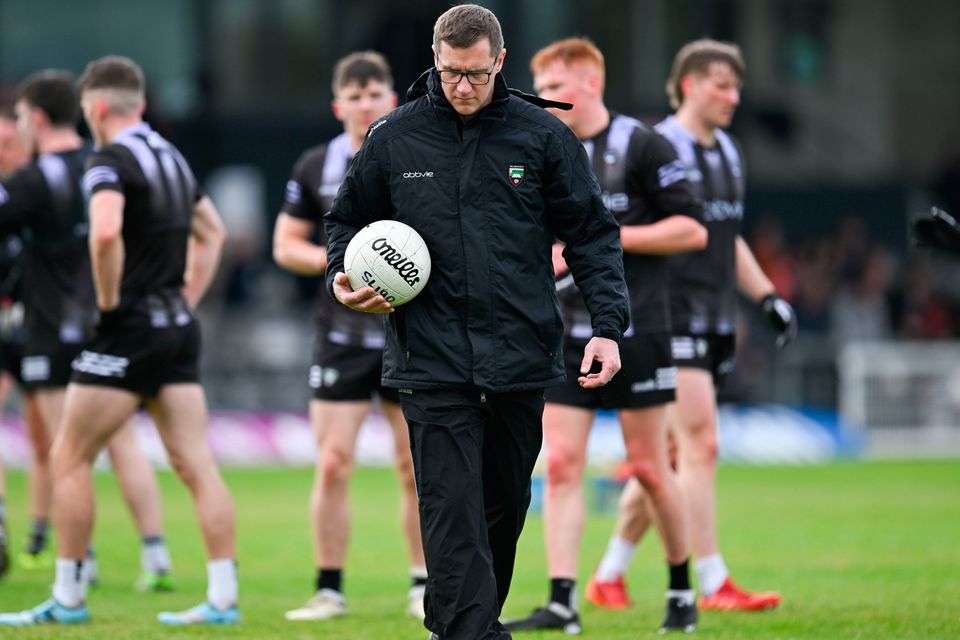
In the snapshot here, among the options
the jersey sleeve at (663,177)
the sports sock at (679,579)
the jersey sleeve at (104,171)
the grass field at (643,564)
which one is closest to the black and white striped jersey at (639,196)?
the jersey sleeve at (663,177)

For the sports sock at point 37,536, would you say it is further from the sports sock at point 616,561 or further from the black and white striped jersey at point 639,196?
the black and white striped jersey at point 639,196

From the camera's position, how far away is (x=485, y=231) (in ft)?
21.2

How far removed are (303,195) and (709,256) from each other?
2.37 meters

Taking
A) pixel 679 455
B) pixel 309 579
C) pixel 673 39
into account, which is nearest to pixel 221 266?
pixel 673 39

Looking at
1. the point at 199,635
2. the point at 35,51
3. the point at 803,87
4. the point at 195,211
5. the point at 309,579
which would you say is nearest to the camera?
the point at 199,635

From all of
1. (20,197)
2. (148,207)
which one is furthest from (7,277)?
(148,207)

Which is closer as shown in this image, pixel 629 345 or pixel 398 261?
pixel 398 261

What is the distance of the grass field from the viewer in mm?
8344

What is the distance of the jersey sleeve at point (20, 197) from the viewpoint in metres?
9.34

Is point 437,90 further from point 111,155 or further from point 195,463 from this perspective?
point 195,463

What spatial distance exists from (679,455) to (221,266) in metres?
14.7

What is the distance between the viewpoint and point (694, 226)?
839 cm

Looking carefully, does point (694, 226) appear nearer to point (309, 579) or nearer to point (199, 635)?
point (199, 635)

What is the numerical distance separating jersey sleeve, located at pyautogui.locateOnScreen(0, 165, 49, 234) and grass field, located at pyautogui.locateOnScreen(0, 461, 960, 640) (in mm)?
2207
